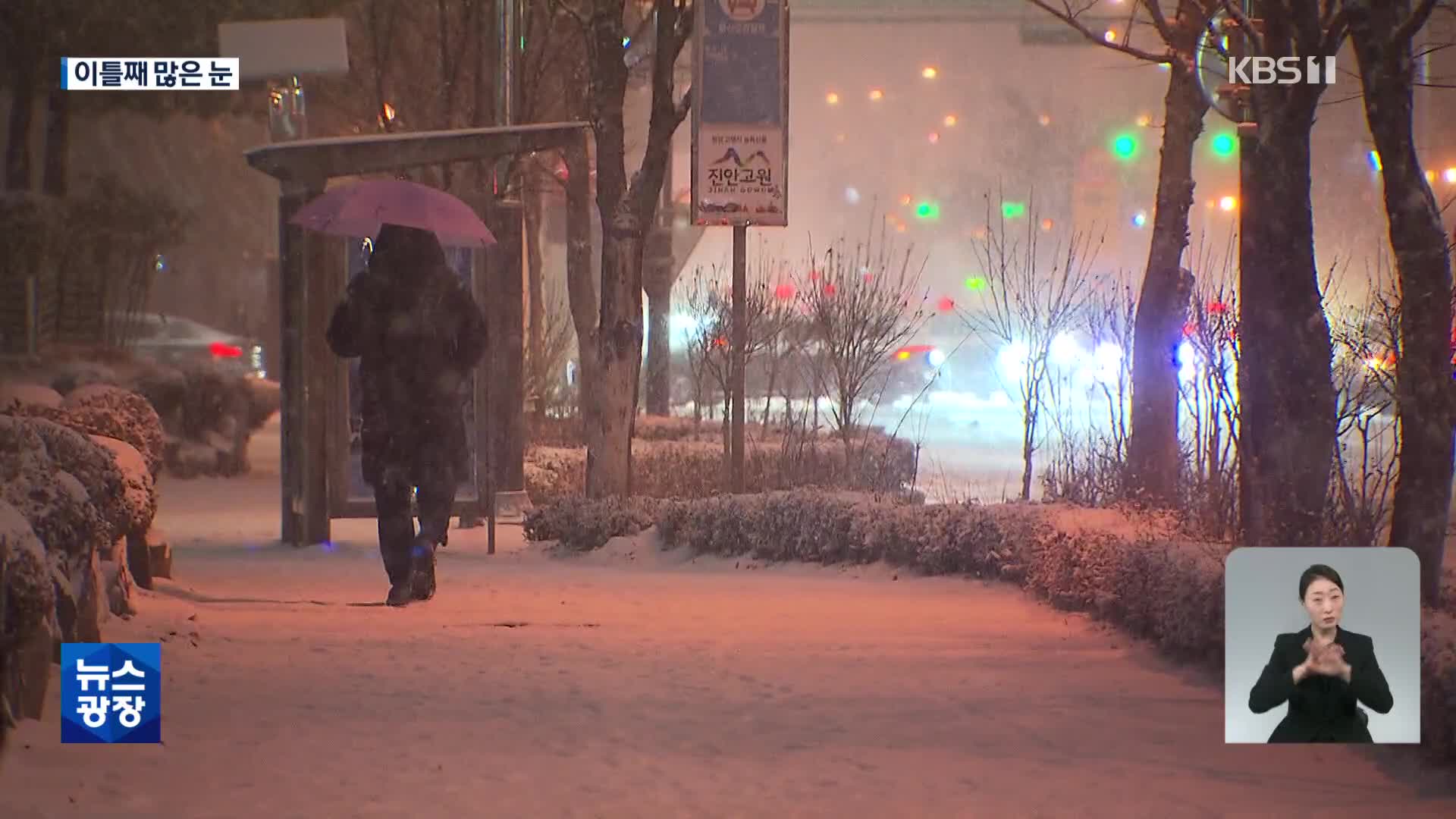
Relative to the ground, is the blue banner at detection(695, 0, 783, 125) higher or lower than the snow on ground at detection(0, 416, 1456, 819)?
higher

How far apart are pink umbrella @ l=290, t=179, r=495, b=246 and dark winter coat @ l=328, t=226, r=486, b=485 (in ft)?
0.66

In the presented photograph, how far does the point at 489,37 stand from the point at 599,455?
10201 millimetres

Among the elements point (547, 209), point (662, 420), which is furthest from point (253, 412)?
point (547, 209)

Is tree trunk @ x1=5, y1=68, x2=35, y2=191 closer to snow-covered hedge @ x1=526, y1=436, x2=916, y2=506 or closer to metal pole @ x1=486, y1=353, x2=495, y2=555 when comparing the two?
snow-covered hedge @ x1=526, y1=436, x2=916, y2=506

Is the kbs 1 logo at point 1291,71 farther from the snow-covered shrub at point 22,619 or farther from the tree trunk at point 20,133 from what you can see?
the tree trunk at point 20,133

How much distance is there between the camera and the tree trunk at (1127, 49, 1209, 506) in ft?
43.8

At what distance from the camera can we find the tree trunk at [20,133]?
26.7 meters

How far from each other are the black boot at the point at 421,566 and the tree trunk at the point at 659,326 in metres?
15.8

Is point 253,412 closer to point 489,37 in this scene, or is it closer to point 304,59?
point 489,37

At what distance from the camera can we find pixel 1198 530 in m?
10.1

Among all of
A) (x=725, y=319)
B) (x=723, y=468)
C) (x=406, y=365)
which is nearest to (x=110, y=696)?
(x=406, y=365)

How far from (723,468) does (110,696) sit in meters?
12.8

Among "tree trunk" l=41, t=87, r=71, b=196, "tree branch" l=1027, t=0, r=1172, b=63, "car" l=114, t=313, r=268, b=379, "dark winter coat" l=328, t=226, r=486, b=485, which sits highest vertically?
"tree trunk" l=41, t=87, r=71, b=196

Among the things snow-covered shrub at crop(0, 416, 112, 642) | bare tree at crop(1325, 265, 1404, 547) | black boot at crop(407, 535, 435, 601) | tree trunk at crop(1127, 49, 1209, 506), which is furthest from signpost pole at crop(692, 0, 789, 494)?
snow-covered shrub at crop(0, 416, 112, 642)
